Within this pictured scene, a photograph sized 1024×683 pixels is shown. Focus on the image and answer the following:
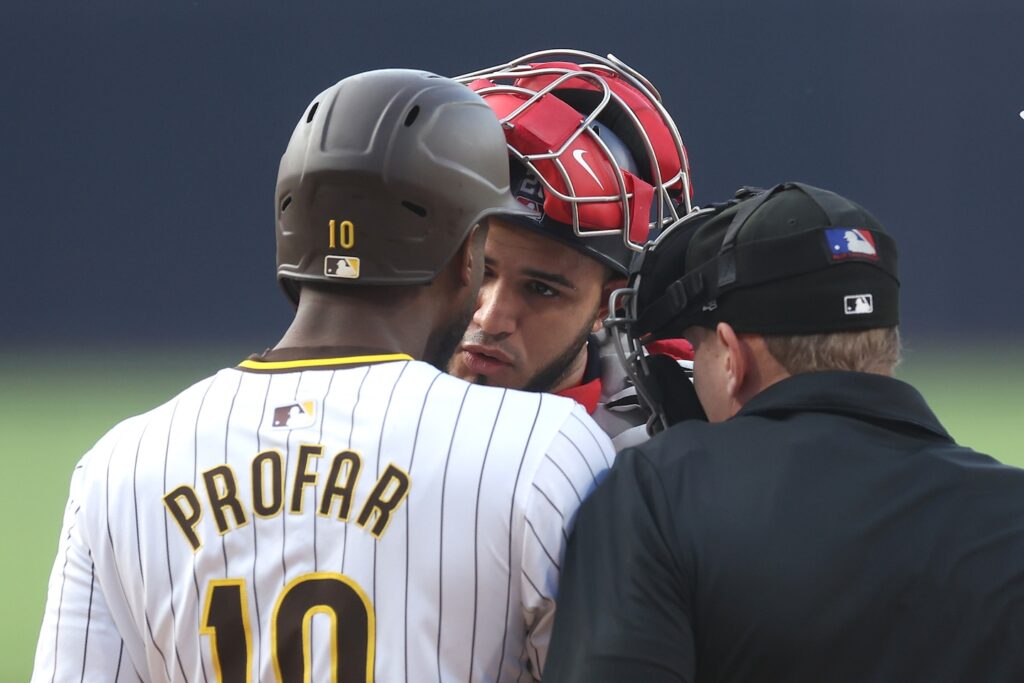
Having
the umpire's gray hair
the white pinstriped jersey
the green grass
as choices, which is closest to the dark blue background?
the green grass

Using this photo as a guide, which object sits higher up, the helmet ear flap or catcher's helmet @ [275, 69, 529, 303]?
catcher's helmet @ [275, 69, 529, 303]

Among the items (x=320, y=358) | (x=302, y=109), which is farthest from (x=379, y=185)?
(x=302, y=109)

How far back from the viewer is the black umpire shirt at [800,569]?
1099mm

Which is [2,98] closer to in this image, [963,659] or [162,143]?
[162,143]

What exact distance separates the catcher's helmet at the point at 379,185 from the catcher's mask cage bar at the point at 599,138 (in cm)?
53

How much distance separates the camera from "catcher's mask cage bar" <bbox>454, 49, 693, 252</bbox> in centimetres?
193

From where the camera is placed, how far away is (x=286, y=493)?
118 centimetres

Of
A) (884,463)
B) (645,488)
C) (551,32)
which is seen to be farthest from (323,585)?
(551,32)

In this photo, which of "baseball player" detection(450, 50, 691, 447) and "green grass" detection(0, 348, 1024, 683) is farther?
"green grass" detection(0, 348, 1024, 683)

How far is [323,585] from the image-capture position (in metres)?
1.16

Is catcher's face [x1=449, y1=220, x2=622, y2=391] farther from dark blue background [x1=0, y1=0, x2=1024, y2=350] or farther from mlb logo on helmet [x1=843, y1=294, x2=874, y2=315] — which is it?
dark blue background [x1=0, y1=0, x2=1024, y2=350]

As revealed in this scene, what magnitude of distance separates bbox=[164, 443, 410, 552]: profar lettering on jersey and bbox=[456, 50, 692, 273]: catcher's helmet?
2.75ft

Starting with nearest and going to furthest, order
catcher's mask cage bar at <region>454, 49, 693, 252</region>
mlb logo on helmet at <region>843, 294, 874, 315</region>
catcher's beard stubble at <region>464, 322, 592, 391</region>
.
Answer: mlb logo on helmet at <region>843, 294, 874, 315</region> → catcher's mask cage bar at <region>454, 49, 693, 252</region> → catcher's beard stubble at <region>464, 322, 592, 391</region>

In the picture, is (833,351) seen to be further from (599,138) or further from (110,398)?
(110,398)
